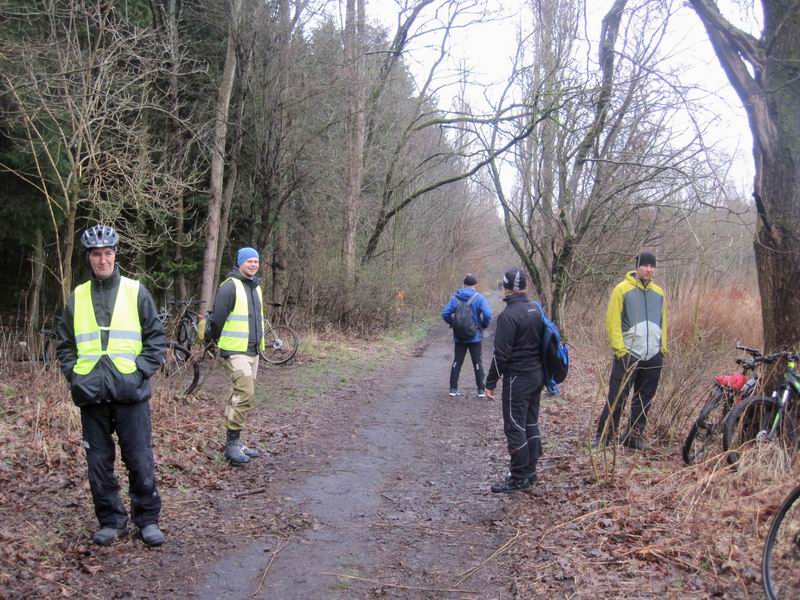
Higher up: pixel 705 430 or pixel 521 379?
pixel 521 379

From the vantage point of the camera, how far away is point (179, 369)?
329 inches

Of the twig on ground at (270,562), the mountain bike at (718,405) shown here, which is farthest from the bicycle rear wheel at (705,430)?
the twig on ground at (270,562)

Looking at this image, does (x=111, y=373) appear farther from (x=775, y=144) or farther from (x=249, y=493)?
(x=775, y=144)

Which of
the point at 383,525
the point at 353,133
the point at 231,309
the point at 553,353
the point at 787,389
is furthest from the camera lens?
the point at 353,133

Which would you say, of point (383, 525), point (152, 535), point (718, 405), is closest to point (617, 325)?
point (718, 405)

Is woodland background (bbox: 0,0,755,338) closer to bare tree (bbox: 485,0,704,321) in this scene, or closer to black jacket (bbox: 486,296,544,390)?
bare tree (bbox: 485,0,704,321)

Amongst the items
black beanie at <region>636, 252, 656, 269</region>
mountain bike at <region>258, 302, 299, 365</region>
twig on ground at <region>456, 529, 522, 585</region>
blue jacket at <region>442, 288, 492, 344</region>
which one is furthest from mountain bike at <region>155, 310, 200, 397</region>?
black beanie at <region>636, 252, 656, 269</region>

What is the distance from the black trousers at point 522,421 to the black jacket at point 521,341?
3.5 inches

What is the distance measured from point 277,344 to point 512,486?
8054 millimetres

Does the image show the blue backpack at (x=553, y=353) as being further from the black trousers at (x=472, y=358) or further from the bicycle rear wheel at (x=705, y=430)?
the black trousers at (x=472, y=358)

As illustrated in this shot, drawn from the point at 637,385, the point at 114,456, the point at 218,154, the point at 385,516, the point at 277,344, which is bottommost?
the point at 385,516

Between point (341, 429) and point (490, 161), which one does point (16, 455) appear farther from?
point (490, 161)

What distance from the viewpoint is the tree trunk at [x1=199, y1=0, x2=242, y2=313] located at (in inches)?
496

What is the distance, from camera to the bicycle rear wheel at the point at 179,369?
27.5ft
